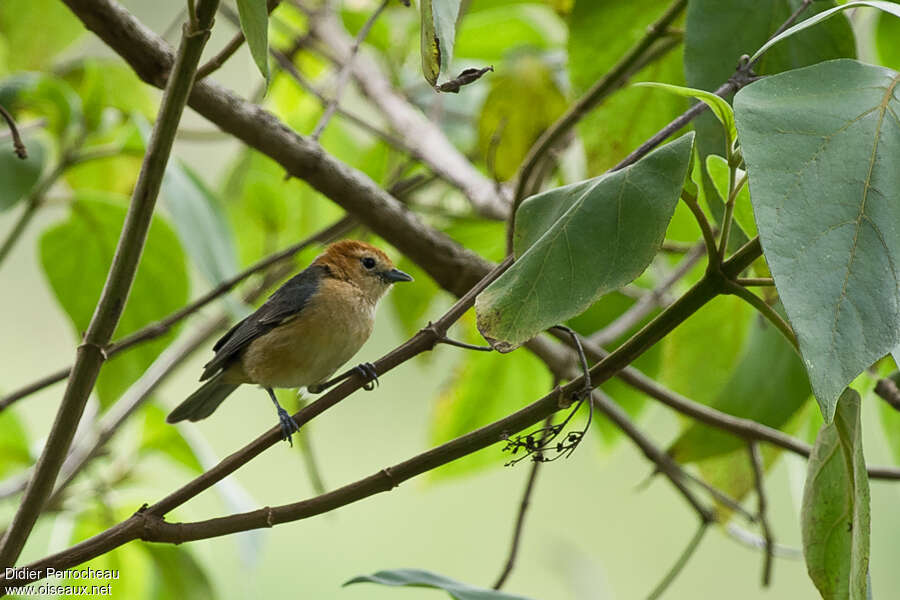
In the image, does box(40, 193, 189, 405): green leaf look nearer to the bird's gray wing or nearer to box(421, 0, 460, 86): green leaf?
the bird's gray wing

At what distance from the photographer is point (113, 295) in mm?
701

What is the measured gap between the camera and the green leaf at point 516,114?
157 cm

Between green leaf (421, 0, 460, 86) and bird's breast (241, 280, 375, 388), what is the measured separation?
3.16 feet

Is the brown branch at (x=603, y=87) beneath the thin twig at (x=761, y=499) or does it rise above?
above

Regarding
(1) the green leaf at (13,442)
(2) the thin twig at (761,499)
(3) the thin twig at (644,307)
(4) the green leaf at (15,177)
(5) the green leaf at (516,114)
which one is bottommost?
(2) the thin twig at (761,499)

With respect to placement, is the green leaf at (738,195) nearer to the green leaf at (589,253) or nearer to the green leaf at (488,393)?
the green leaf at (589,253)

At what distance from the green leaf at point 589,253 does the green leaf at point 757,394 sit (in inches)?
23.8

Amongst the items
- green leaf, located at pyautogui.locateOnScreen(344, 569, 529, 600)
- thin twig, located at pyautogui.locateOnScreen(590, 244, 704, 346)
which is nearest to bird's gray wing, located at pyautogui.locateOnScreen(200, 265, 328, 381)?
thin twig, located at pyautogui.locateOnScreen(590, 244, 704, 346)

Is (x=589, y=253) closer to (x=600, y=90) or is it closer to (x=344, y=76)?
(x=600, y=90)

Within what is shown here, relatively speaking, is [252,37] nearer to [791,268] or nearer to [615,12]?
[791,268]

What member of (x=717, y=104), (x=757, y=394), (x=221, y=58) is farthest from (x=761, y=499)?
(x=221, y=58)

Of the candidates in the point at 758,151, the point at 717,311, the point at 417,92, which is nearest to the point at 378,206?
the point at 717,311

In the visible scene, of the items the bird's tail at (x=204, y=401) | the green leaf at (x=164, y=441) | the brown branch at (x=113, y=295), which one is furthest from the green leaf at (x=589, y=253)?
the green leaf at (x=164, y=441)

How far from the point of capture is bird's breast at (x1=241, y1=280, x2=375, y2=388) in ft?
4.86
